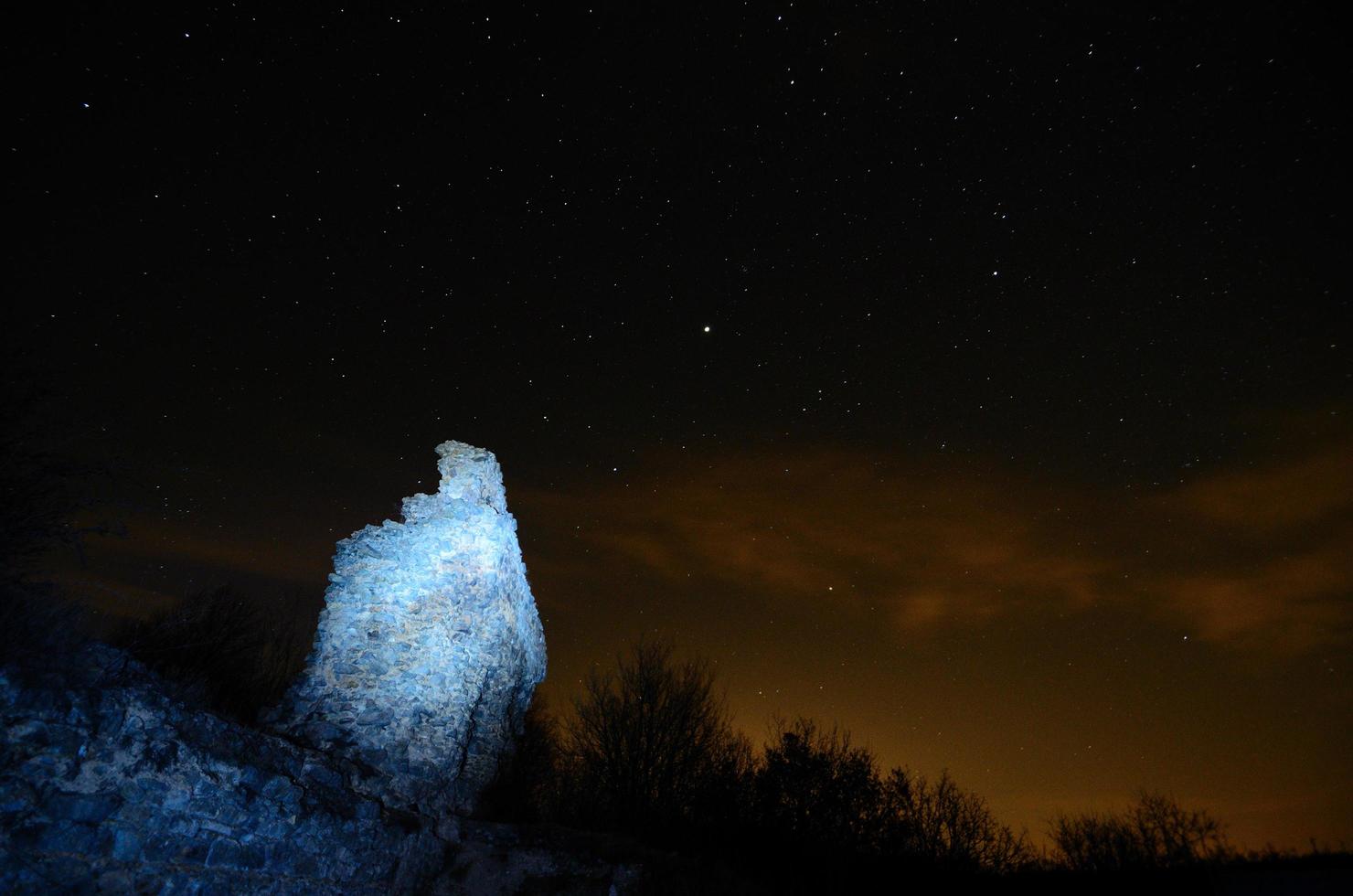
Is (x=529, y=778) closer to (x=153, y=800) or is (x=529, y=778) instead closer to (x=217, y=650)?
(x=217, y=650)

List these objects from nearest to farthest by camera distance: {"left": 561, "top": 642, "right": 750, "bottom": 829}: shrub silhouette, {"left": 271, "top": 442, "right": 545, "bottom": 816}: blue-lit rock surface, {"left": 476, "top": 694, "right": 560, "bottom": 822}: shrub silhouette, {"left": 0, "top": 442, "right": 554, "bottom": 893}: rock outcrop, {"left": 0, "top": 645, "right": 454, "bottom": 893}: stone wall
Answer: {"left": 0, "top": 645, "right": 454, "bottom": 893}: stone wall → {"left": 0, "top": 442, "right": 554, "bottom": 893}: rock outcrop → {"left": 271, "top": 442, "right": 545, "bottom": 816}: blue-lit rock surface → {"left": 476, "top": 694, "right": 560, "bottom": 822}: shrub silhouette → {"left": 561, "top": 642, "right": 750, "bottom": 829}: shrub silhouette

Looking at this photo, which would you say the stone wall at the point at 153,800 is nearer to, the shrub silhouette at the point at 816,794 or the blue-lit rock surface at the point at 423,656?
the blue-lit rock surface at the point at 423,656

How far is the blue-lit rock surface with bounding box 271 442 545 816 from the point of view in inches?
382

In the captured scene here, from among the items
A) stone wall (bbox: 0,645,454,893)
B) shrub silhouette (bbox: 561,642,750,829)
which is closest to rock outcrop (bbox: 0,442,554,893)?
stone wall (bbox: 0,645,454,893)

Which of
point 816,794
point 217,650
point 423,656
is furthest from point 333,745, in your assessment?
point 816,794

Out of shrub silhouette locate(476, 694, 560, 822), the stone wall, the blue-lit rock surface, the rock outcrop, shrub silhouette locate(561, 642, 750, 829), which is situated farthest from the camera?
shrub silhouette locate(561, 642, 750, 829)

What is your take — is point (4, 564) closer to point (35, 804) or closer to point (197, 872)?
point (35, 804)

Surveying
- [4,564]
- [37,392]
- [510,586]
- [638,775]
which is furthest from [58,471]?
[638,775]

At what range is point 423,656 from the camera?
1045 cm

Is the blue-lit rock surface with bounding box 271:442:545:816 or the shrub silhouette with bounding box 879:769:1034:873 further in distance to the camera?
the shrub silhouette with bounding box 879:769:1034:873

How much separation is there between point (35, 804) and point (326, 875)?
3427 mm

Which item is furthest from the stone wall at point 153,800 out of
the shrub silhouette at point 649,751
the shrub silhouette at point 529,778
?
the shrub silhouette at point 649,751

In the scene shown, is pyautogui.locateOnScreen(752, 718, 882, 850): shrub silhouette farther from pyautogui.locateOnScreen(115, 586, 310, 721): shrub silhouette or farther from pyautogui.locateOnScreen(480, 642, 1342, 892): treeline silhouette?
pyautogui.locateOnScreen(115, 586, 310, 721): shrub silhouette

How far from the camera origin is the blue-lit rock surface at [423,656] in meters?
9.70
